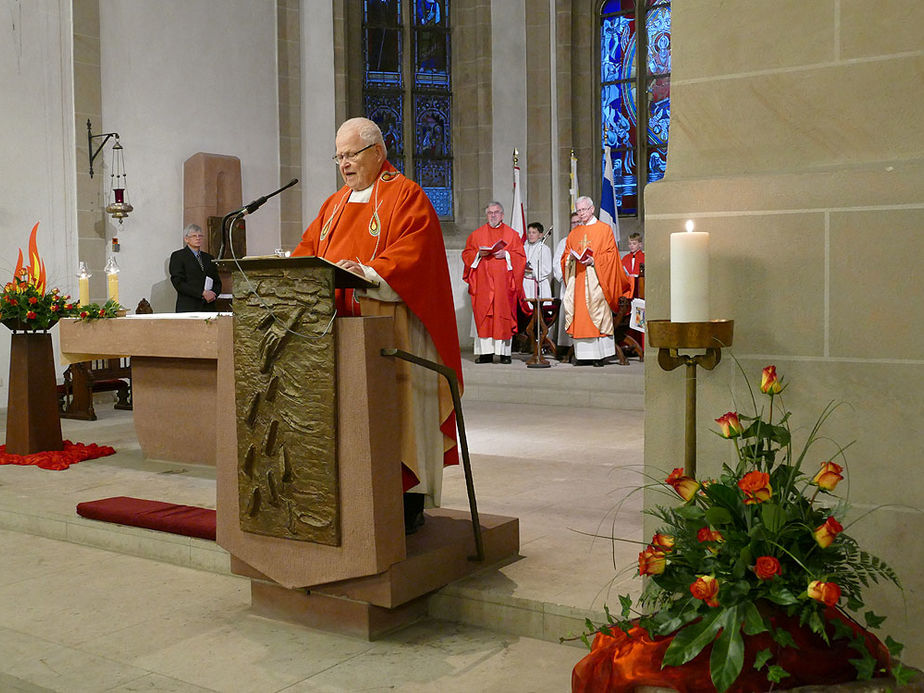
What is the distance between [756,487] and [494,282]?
10.0m

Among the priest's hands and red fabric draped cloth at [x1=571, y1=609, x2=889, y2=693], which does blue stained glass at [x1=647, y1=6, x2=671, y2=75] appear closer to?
the priest's hands

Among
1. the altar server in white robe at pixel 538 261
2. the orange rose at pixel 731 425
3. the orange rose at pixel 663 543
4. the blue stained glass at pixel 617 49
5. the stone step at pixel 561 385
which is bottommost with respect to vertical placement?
the stone step at pixel 561 385

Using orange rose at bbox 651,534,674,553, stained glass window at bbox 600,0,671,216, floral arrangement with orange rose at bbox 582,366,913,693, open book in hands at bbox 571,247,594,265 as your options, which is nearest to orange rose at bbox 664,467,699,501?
floral arrangement with orange rose at bbox 582,366,913,693

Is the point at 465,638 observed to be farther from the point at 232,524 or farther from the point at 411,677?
the point at 232,524

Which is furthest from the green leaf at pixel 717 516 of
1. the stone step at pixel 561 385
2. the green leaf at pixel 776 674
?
the stone step at pixel 561 385

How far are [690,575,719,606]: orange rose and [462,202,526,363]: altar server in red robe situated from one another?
9869mm

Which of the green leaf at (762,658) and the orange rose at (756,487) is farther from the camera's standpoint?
the orange rose at (756,487)

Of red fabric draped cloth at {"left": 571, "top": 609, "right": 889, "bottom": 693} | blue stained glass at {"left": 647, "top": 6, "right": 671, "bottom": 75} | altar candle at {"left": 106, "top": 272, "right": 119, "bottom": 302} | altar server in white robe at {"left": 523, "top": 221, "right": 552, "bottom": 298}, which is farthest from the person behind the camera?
blue stained glass at {"left": 647, "top": 6, "right": 671, "bottom": 75}

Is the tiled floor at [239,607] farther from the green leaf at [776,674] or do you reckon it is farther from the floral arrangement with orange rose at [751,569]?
the green leaf at [776,674]

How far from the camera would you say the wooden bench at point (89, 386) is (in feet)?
29.5

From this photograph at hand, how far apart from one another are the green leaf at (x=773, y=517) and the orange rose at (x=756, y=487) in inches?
1.0

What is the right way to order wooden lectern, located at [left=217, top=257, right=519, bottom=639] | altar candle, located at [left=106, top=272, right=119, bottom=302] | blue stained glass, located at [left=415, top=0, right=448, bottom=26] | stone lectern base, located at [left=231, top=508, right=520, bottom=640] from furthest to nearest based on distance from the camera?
blue stained glass, located at [left=415, top=0, right=448, bottom=26], altar candle, located at [left=106, top=272, right=119, bottom=302], stone lectern base, located at [left=231, top=508, right=520, bottom=640], wooden lectern, located at [left=217, top=257, right=519, bottom=639]

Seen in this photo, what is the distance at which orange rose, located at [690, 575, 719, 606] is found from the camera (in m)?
2.19

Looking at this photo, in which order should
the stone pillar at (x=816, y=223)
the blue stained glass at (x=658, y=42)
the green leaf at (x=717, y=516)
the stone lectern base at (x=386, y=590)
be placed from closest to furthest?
the green leaf at (x=717, y=516) < the stone pillar at (x=816, y=223) < the stone lectern base at (x=386, y=590) < the blue stained glass at (x=658, y=42)
